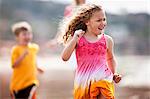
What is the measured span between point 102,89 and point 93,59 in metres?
0.27

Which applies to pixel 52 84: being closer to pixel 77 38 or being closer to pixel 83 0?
pixel 83 0

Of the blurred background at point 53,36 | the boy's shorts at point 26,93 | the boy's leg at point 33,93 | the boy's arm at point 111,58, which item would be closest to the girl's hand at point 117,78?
the boy's arm at point 111,58

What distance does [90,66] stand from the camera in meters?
5.21

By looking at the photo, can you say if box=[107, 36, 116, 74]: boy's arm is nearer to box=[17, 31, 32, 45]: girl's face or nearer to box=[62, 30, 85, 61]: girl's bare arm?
box=[62, 30, 85, 61]: girl's bare arm

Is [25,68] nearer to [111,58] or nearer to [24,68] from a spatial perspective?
[24,68]

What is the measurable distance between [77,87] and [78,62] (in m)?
0.21

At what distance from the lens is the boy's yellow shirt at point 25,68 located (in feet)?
27.1

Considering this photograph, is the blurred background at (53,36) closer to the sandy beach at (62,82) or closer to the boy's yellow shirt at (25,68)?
the sandy beach at (62,82)

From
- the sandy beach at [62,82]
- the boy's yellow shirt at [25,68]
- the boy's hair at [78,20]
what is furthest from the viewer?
the sandy beach at [62,82]

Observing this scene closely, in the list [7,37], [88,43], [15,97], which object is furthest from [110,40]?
[7,37]

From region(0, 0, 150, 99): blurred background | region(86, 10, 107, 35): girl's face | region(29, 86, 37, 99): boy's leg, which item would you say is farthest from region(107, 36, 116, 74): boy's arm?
region(0, 0, 150, 99): blurred background

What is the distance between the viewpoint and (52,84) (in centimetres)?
1288

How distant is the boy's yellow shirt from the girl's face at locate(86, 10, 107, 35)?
3.05m

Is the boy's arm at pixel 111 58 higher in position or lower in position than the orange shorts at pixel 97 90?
higher
